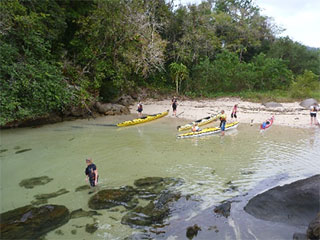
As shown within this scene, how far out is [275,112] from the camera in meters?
21.7

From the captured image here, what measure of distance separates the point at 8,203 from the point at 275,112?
787 inches

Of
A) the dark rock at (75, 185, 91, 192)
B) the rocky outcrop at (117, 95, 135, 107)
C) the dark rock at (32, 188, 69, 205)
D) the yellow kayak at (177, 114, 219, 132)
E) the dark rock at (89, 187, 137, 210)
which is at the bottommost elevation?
the dark rock at (89, 187, 137, 210)

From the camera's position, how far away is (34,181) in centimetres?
999

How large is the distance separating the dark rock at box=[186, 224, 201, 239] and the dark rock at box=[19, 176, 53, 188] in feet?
19.7

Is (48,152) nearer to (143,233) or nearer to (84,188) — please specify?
(84,188)

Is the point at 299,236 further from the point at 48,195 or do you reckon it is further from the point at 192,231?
the point at 48,195

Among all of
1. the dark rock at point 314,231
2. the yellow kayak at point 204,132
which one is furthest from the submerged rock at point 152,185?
the yellow kayak at point 204,132

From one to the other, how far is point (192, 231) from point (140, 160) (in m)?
5.75

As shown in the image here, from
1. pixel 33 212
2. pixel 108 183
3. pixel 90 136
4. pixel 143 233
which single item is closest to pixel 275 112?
pixel 90 136

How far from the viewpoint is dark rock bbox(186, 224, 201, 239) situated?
6.54 meters

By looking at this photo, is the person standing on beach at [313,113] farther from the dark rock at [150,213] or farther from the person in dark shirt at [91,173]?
the person in dark shirt at [91,173]

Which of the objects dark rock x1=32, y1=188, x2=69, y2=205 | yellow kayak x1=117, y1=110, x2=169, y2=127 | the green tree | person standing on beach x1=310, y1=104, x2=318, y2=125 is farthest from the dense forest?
person standing on beach x1=310, y1=104, x2=318, y2=125

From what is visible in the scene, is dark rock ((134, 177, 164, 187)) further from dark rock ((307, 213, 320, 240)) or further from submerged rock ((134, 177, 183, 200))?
dark rock ((307, 213, 320, 240))

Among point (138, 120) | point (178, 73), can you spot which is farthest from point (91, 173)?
point (178, 73)
